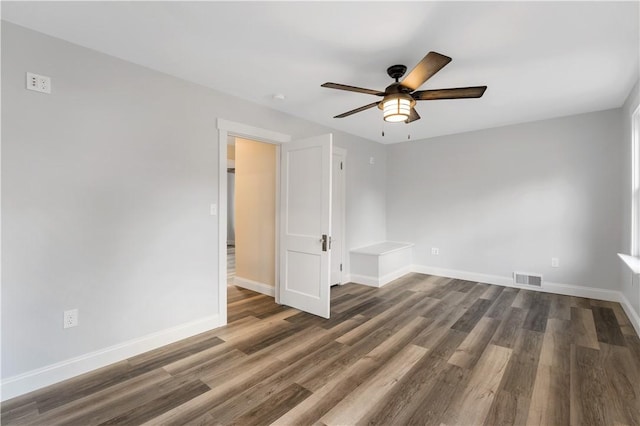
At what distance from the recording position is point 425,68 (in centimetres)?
200

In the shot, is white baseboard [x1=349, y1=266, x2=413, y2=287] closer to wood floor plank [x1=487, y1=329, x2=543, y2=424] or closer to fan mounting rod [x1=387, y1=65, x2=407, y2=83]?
wood floor plank [x1=487, y1=329, x2=543, y2=424]

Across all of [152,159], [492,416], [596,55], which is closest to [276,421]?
[492,416]

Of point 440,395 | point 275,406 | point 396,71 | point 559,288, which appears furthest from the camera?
point 559,288

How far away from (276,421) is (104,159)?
2.31 meters

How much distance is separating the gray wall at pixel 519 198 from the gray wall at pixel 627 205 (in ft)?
0.45

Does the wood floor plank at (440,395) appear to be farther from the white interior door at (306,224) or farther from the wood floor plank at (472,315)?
the white interior door at (306,224)

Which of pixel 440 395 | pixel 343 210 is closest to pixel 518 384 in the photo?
pixel 440 395

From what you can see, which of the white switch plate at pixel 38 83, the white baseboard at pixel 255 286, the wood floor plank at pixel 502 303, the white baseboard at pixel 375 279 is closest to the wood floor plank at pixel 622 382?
the wood floor plank at pixel 502 303

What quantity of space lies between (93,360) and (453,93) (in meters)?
3.50

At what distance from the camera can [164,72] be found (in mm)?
2658

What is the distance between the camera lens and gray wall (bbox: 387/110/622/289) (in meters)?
3.86

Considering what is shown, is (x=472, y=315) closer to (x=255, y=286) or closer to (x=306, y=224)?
(x=306, y=224)

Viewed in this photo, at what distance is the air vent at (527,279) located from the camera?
4297mm

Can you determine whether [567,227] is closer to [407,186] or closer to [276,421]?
[407,186]
